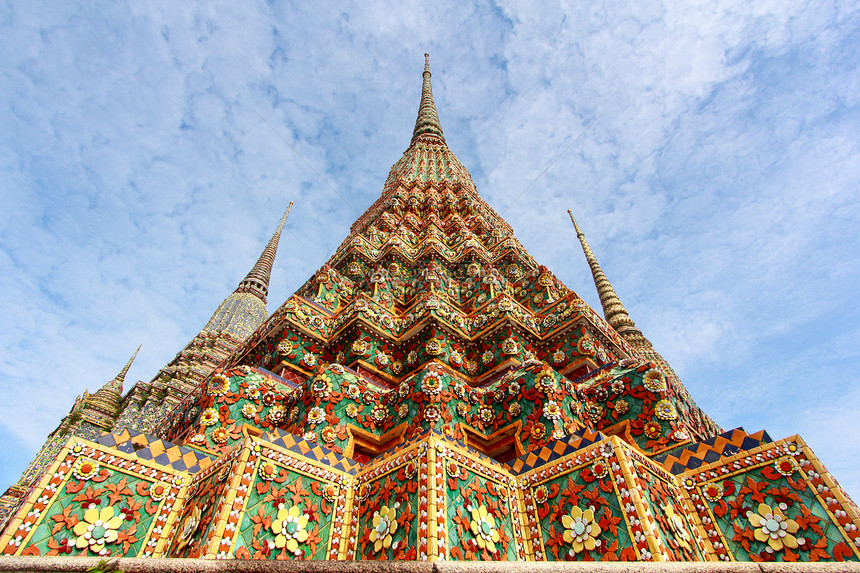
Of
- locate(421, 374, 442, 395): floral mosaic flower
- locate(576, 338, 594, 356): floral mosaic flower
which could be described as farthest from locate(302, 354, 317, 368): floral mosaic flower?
locate(576, 338, 594, 356): floral mosaic flower

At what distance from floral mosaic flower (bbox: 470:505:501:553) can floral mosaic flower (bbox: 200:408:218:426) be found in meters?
3.31

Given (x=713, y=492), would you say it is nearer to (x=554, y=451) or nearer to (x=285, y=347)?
(x=554, y=451)

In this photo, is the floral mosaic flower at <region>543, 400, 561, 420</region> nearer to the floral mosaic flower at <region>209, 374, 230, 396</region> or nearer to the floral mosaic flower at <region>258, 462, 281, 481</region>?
the floral mosaic flower at <region>258, 462, 281, 481</region>

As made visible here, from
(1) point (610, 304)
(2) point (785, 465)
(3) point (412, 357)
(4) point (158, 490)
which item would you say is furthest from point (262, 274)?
(2) point (785, 465)

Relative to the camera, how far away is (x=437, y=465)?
3791mm

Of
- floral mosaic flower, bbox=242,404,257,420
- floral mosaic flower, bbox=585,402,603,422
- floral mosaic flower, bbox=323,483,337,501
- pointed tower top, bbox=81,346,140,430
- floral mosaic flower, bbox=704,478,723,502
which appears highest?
pointed tower top, bbox=81,346,140,430

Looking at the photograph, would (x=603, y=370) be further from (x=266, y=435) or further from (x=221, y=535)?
(x=221, y=535)

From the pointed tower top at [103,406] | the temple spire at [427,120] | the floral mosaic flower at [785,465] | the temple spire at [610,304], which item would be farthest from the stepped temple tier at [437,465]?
the temple spire at [427,120]

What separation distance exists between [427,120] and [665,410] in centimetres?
2074

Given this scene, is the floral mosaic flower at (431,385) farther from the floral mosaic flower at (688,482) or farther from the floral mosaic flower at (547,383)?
the floral mosaic flower at (688,482)

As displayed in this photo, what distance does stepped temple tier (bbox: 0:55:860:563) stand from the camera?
11.2ft

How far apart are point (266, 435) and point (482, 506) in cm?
197

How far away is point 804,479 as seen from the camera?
3.41 m

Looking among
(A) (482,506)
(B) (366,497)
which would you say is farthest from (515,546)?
(B) (366,497)
